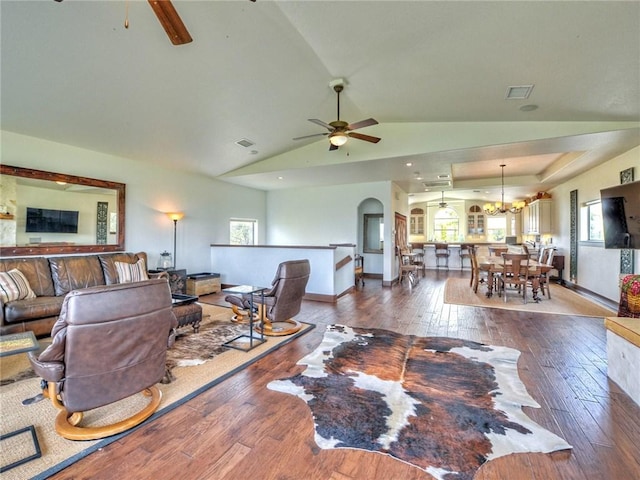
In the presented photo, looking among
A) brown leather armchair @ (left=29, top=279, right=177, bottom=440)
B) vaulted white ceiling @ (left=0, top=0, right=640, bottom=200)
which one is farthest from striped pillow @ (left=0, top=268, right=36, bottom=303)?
brown leather armchair @ (left=29, top=279, right=177, bottom=440)

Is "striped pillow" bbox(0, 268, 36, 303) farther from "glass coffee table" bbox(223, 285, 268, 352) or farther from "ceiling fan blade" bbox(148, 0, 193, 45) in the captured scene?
"ceiling fan blade" bbox(148, 0, 193, 45)

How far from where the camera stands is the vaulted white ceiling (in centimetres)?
274

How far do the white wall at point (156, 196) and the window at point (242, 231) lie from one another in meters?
0.30

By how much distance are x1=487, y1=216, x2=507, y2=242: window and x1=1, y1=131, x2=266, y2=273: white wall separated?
37.4ft

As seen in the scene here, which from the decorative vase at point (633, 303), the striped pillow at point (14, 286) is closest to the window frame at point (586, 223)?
the decorative vase at point (633, 303)

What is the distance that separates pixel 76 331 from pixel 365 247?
27.8ft

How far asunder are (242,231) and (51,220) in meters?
4.80

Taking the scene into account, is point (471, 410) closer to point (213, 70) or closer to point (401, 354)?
point (401, 354)

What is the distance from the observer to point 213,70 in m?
3.75

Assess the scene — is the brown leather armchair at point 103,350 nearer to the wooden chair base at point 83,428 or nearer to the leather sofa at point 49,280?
the wooden chair base at point 83,428

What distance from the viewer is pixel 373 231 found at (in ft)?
32.1

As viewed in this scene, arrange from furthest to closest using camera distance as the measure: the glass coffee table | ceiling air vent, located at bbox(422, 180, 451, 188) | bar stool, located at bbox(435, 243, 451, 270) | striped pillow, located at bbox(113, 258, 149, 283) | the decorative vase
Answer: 1. bar stool, located at bbox(435, 243, 451, 270)
2. ceiling air vent, located at bbox(422, 180, 451, 188)
3. striped pillow, located at bbox(113, 258, 149, 283)
4. the decorative vase
5. the glass coffee table

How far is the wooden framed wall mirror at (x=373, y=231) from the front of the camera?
970 cm

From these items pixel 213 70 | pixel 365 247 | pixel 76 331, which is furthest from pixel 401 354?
pixel 365 247
